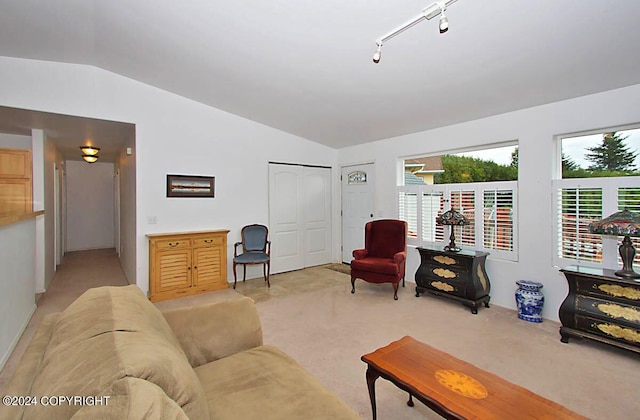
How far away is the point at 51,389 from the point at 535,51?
11.4 feet

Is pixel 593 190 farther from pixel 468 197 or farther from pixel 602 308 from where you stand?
pixel 468 197

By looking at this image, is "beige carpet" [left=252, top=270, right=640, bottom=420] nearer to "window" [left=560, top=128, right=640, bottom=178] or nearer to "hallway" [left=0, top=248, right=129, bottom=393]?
"window" [left=560, top=128, right=640, bottom=178]

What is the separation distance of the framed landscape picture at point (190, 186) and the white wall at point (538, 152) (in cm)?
371

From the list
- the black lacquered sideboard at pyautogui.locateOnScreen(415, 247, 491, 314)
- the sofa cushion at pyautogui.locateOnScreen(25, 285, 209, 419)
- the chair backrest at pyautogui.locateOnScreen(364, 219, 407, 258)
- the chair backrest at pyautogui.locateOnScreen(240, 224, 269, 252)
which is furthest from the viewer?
the chair backrest at pyautogui.locateOnScreen(240, 224, 269, 252)

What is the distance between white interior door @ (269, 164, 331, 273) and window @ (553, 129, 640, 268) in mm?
3811

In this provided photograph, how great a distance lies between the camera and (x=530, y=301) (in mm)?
3266

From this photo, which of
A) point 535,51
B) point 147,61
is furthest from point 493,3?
point 147,61

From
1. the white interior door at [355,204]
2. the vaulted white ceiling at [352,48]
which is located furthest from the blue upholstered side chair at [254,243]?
the vaulted white ceiling at [352,48]

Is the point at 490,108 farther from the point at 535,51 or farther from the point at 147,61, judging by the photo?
the point at 147,61

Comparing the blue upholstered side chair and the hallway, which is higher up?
the blue upholstered side chair

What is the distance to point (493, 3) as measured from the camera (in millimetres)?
2057

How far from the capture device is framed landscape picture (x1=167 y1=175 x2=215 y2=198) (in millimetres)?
4453

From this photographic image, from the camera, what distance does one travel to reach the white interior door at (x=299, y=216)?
5.52 metres

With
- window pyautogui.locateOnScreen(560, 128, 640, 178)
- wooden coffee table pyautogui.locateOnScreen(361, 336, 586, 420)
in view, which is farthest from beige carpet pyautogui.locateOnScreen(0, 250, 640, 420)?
window pyautogui.locateOnScreen(560, 128, 640, 178)
